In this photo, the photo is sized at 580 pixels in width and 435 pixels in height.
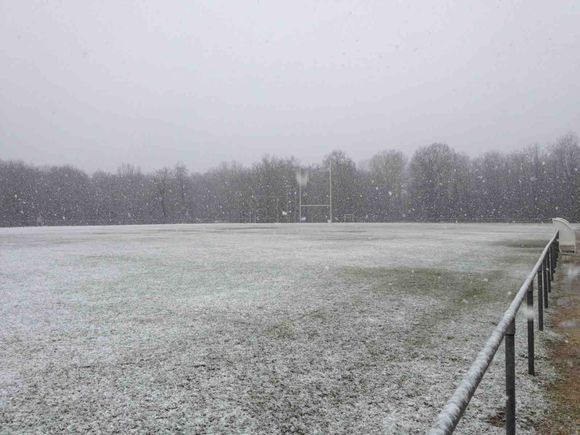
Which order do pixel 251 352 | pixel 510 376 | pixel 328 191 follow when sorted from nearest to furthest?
pixel 510 376 < pixel 251 352 < pixel 328 191

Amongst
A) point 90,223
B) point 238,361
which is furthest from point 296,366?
point 90,223

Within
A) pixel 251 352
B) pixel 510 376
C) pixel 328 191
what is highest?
pixel 328 191

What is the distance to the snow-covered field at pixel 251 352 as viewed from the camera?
412 centimetres

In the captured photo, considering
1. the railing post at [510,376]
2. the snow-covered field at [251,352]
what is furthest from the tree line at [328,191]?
the railing post at [510,376]

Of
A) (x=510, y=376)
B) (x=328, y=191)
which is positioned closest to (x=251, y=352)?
(x=510, y=376)

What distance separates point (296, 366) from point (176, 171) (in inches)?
4161

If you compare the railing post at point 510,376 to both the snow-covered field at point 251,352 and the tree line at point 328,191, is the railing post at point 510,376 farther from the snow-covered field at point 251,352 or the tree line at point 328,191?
the tree line at point 328,191

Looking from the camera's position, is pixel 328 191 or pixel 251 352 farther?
pixel 328 191

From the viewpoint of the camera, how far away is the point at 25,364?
5.54 metres

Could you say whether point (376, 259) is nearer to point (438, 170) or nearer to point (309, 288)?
point (309, 288)

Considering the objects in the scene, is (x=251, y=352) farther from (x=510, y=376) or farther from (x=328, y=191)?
(x=328, y=191)

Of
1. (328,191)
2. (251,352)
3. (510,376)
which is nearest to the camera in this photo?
(510,376)

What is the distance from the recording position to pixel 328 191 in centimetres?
9569

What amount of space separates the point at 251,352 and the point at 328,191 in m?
90.6
